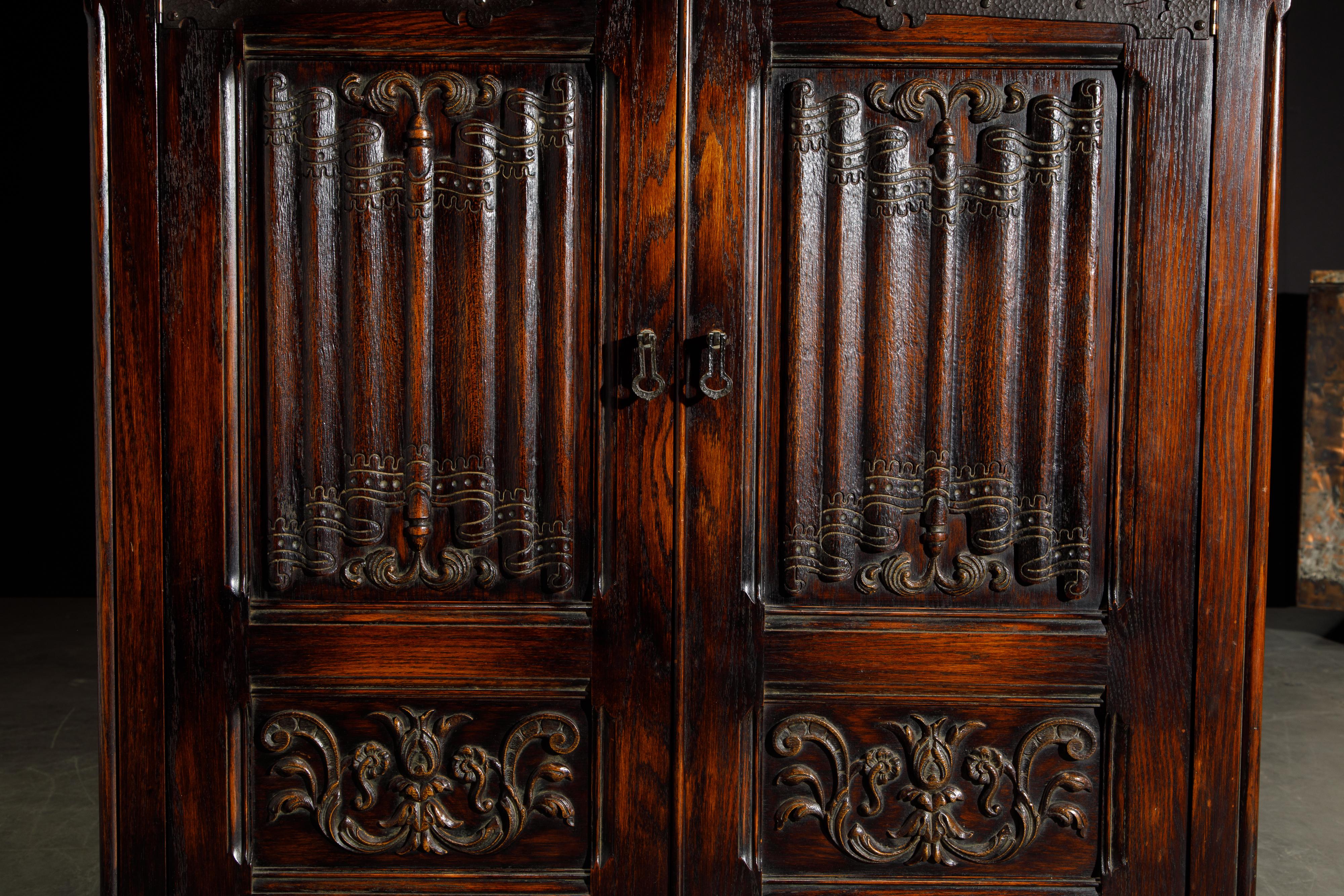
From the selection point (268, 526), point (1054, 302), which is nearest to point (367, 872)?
point (268, 526)

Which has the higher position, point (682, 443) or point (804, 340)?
point (804, 340)

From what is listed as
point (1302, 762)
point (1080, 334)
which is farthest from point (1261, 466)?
point (1302, 762)

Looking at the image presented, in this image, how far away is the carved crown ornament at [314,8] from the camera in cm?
155

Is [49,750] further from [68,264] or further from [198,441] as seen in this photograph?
[68,264]

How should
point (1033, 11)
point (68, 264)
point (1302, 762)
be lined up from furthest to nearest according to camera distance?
point (68, 264) → point (1302, 762) → point (1033, 11)

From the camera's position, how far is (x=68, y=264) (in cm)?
454

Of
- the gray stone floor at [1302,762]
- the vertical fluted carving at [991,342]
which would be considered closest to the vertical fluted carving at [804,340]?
the vertical fluted carving at [991,342]

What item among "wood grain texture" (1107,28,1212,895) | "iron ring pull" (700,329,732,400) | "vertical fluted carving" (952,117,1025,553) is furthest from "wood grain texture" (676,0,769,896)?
"wood grain texture" (1107,28,1212,895)

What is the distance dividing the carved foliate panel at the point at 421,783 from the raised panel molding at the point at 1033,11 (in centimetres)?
118

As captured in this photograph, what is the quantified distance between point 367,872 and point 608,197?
44.7 inches

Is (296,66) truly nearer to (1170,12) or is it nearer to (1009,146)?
(1009,146)

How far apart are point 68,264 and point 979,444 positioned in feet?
14.4

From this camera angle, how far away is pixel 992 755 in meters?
1.61

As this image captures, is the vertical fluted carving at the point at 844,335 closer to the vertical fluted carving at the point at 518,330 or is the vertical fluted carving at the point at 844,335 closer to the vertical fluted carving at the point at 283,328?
the vertical fluted carving at the point at 518,330
